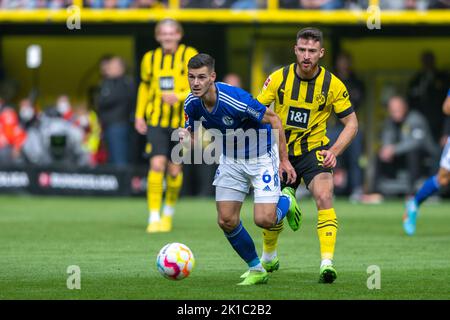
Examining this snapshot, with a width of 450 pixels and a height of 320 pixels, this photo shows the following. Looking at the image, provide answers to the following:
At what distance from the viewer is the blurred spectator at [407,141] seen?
18.7 metres

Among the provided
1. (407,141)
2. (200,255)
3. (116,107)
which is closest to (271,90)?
(200,255)

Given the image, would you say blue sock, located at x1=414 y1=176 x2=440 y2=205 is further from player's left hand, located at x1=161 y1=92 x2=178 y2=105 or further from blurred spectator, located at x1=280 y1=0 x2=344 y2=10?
blurred spectator, located at x1=280 y1=0 x2=344 y2=10

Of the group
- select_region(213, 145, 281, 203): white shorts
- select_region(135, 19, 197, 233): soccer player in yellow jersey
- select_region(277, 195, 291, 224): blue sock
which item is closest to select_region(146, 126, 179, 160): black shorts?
select_region(135, 19, 197, 233): soccer player in yellow jersey

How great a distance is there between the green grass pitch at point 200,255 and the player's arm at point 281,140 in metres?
0.83

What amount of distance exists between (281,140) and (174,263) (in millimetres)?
1186

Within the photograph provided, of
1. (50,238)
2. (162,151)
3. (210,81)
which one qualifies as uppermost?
(210,81)

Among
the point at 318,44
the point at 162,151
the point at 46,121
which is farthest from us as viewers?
the point at 46,121

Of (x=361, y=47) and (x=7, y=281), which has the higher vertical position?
(x=361, y=47)

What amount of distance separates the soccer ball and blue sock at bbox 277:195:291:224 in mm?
843

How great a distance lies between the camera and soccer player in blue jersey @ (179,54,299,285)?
27.3 ft

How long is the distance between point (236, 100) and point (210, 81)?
0.82 ft

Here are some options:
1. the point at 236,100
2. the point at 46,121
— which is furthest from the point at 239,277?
the point at 46,121

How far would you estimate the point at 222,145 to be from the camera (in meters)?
8.68
